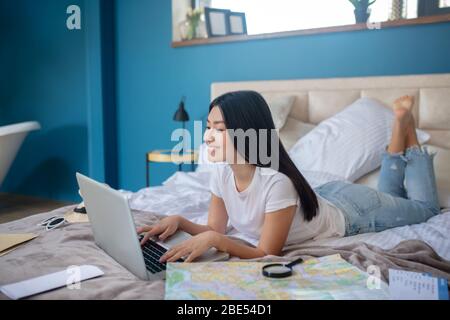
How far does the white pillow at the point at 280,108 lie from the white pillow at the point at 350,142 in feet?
0.85

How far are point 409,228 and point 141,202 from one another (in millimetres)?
1094

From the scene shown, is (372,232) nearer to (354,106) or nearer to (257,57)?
(354,106)

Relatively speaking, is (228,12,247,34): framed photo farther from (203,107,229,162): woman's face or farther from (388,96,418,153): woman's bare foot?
(203,107,229,162): woman's face

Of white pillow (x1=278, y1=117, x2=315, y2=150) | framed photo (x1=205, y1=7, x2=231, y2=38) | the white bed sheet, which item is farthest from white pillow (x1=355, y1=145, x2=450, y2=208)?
framed photo (x1=205, y1=7, x2=231, y2=38)

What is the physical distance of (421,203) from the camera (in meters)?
1.86

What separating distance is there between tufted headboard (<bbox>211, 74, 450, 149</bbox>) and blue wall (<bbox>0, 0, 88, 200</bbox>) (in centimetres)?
158

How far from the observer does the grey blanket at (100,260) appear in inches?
36.7

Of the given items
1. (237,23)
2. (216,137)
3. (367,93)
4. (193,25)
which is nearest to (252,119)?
(216,137)

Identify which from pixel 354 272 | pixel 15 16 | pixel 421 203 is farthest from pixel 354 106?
pixel 15 16

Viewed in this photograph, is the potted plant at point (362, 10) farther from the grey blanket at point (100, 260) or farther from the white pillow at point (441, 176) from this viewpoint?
the grey blanket at point (100, 260)

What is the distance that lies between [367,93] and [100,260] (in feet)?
6.43

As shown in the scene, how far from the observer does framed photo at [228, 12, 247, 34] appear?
10.8 feet

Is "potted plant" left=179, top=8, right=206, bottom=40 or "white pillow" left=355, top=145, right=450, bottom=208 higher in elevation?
"potted plant" left=179, top=8, right=206, bottom=40

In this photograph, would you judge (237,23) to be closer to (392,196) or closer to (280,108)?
(280,108)
